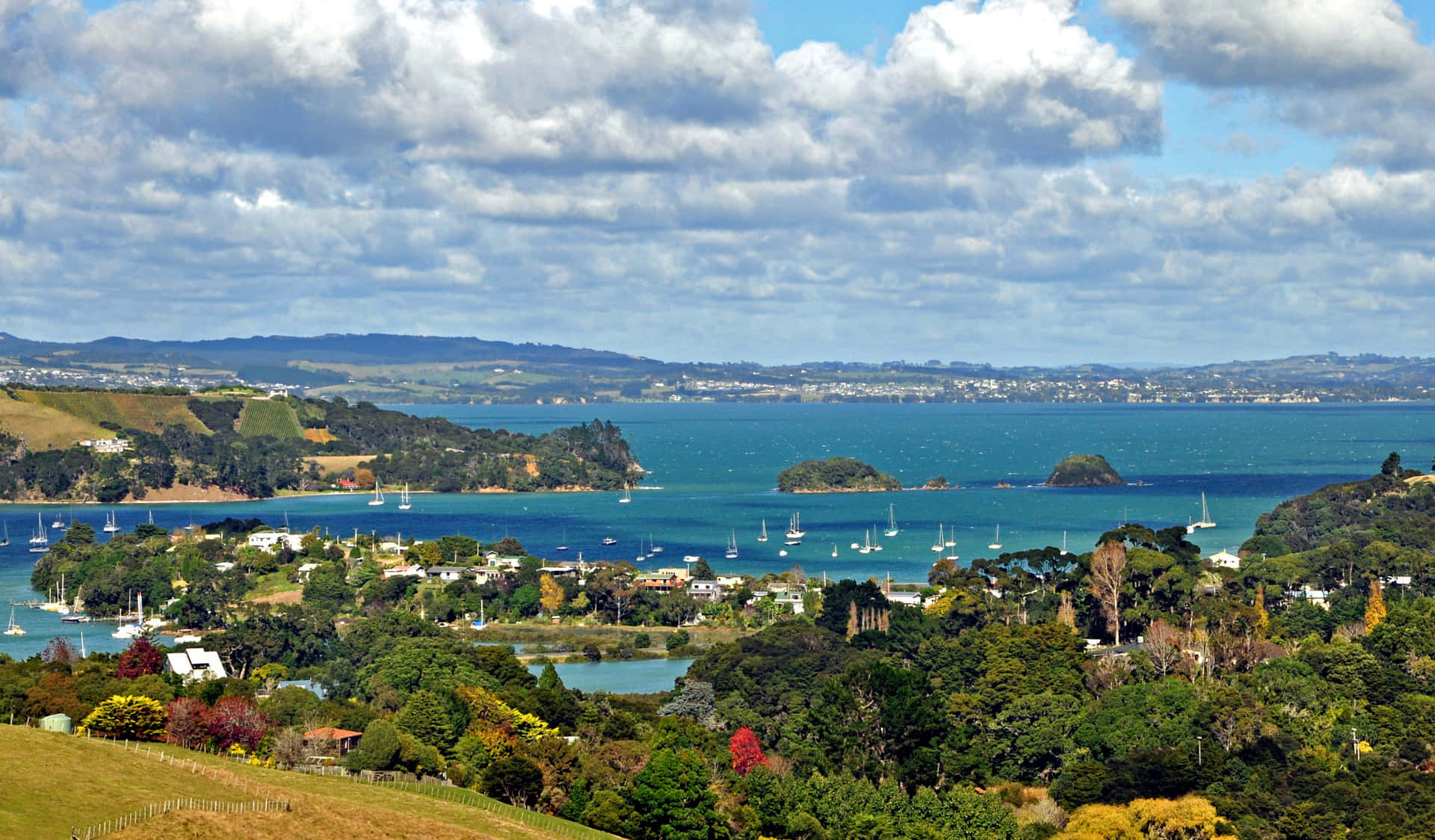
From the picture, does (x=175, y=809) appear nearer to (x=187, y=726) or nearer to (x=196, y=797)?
(x=196, y=797)

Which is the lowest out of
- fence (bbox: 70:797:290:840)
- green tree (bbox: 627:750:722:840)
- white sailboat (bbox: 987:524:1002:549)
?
white sailboat (bbox: 987:524:1002:549)

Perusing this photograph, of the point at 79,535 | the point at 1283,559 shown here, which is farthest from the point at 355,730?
the point at 79,535

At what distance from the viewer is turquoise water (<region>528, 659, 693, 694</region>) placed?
73500 mm

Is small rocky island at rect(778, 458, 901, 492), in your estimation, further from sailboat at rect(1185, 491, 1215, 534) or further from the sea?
sailboat at rect(1185, 491, 1215, 534)

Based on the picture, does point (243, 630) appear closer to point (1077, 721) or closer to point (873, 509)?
point (1077, 721)

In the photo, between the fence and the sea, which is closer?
the fence

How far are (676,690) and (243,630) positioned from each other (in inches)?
1007

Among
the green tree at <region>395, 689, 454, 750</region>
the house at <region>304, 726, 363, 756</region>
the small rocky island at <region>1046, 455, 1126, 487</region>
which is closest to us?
the house at <region>304, 726, 363, 756</region>

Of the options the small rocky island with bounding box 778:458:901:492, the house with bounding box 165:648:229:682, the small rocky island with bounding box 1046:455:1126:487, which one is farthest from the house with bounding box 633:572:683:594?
the small rocky island with bounding box 1046:455:1126:487

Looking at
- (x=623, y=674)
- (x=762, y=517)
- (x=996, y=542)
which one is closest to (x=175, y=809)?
(x=623, y=674)

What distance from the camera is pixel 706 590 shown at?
320 feet

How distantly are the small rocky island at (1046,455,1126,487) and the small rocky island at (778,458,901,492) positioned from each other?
1978cm

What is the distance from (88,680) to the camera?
51.2 m

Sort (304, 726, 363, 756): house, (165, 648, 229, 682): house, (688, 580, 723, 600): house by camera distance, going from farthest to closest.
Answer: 1. (688, 580, 723, 600): house
2. (165, 648, 229, 682): house
3. (304, 726, 363, 756): house
